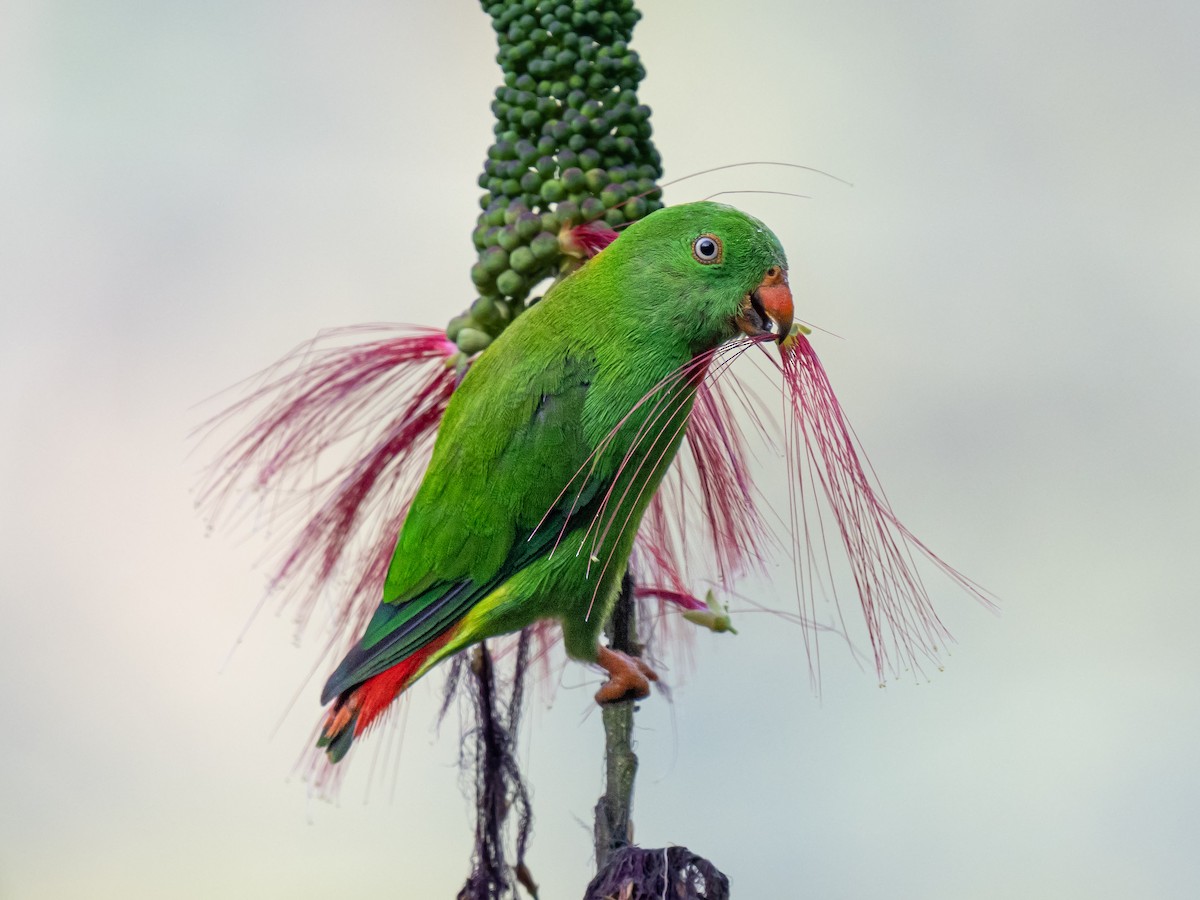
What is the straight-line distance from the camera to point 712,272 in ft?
2.57

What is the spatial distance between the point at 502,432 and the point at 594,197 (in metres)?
0.18

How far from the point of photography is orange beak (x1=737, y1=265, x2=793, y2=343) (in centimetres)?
78

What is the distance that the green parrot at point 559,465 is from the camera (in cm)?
80

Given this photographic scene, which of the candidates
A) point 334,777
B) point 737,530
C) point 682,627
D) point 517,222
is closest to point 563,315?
point 517,222

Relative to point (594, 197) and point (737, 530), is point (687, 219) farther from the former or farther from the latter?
point (737, 530)

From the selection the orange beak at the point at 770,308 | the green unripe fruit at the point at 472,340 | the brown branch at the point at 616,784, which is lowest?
the brown branch at the point at 616,784

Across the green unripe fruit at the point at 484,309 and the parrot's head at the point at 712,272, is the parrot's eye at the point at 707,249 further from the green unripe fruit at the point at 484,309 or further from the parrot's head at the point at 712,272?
the green unripe fruit at the point at 484,309

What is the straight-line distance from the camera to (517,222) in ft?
2.87

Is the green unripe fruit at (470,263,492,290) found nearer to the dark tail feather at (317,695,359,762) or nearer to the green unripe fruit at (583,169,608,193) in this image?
the green unripe fruit at (583,169,608,193)

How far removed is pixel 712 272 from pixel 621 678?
0.28 m

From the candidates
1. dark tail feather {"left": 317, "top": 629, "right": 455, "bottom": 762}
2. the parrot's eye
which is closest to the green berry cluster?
the parrot's eye

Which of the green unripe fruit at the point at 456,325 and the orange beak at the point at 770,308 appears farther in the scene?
the green unripe fruit at the point at 456,325

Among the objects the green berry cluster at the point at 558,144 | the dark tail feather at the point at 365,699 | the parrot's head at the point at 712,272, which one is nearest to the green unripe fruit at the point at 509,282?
the green berry cluster at the point at 558,144

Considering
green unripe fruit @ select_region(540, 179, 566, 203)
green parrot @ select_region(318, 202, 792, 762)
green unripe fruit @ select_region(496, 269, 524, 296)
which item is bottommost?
green parrot @ select_region(318, 202, 792, 762)
